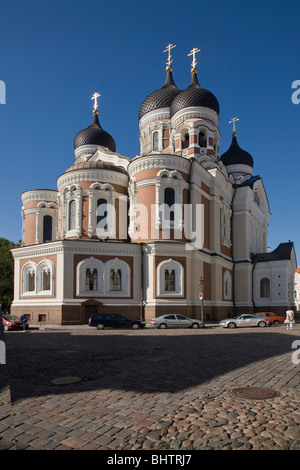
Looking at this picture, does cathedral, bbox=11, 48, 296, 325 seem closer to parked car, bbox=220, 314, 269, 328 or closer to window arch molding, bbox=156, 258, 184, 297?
window arch molding, bbox=156, 258, 184, 297

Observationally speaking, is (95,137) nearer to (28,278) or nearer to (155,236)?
(155,236)

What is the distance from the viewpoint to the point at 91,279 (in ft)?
98.7

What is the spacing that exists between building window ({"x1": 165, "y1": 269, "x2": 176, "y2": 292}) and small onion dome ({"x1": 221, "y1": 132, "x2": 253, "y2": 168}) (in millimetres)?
24762

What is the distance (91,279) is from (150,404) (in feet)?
77.6

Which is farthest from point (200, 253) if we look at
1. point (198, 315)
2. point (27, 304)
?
point (27, 304)

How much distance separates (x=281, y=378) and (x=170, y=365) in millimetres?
3004

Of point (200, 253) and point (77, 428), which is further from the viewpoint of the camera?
point (200, 253)

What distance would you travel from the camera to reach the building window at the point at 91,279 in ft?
98.2

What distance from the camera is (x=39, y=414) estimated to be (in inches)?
253

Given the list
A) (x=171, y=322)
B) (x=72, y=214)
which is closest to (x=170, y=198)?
(x=72, y=214)

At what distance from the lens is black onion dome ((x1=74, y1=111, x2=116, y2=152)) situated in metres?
45.6

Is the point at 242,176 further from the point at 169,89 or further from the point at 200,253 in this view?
the point at 200,253

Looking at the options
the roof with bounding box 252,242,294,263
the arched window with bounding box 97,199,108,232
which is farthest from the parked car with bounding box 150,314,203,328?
the roof with bounding box 252,242,294,263

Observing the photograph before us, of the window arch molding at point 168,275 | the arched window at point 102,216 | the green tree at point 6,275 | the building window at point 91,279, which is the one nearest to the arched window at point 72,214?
the arched window at point 102,216
